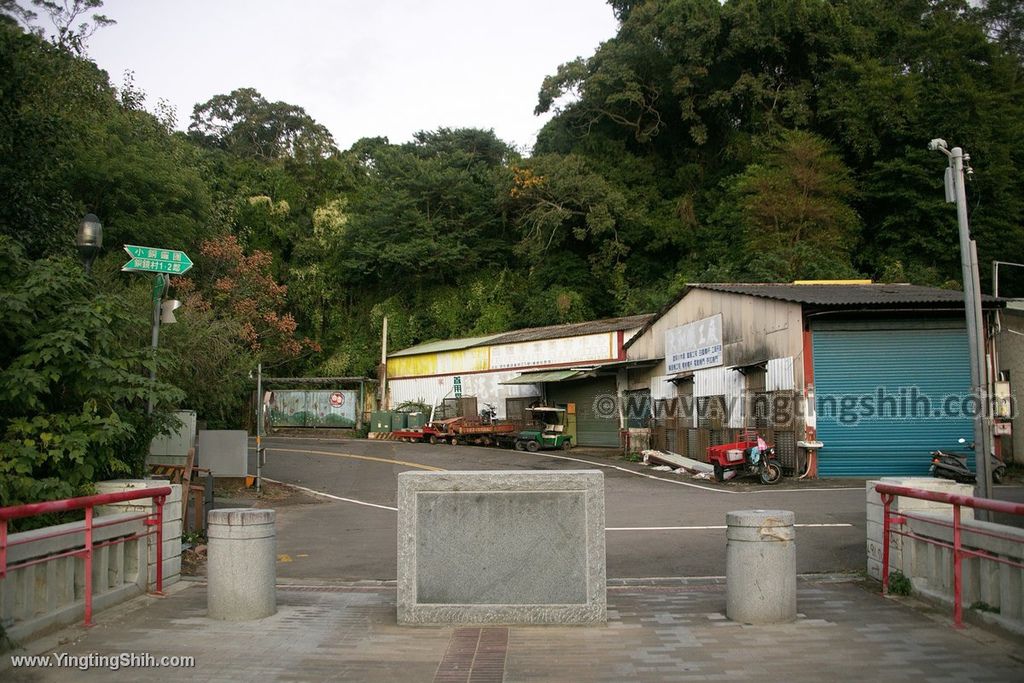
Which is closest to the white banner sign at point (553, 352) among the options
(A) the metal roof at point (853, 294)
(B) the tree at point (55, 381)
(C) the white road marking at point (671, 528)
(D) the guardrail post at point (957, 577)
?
(A) the metal roof at point (853, 294)

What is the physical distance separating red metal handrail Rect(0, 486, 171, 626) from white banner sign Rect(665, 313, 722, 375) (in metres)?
20.4

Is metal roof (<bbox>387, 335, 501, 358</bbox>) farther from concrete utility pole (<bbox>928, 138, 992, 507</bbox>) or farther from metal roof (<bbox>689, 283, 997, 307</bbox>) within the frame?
concrete utility pole (<bbox>928, 138, 992, 507</bbox>)

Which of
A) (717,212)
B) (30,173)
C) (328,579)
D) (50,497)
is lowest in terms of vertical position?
(328,579)

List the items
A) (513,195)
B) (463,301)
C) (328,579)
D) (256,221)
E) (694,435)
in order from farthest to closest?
(256,221), (463,301), (513,195), (694,435), (328,579)

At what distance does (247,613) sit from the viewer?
7.42 meters

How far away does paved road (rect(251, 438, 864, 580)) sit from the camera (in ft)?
36.6

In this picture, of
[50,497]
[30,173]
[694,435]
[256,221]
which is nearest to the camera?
[50,497]

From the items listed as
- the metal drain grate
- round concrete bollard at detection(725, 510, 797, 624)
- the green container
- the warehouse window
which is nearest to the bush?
round concrete bollard at detection(725, 510, 797, 624)

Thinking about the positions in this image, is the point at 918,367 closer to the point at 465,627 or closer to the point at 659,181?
the point at 465,627

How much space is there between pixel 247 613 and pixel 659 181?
44.7m

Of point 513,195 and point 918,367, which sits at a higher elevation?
point 513,195

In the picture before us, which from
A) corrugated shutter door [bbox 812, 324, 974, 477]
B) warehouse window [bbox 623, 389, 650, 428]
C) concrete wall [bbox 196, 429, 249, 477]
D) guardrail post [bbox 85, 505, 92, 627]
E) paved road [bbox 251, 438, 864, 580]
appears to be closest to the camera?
guardrail post [bbox 85, 505, 92, 627]

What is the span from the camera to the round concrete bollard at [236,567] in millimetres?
7418

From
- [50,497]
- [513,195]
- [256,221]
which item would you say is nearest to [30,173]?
[50,497]
